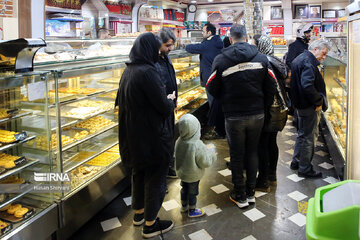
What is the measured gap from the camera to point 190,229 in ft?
9.79

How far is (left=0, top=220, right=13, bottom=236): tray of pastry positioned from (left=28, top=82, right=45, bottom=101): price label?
2.94ft

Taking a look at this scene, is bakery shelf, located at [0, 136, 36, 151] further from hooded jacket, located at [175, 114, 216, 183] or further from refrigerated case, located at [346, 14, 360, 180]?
refrigerated case, located at [346, 14, 360, 180]

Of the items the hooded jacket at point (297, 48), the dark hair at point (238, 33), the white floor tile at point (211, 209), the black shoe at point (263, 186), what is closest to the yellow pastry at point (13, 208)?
the white floor tile at point (211, 209)

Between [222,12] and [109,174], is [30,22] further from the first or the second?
[222,12]

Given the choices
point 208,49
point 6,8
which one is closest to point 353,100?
point 208,49

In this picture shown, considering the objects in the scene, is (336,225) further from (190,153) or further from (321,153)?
A: (321,153)

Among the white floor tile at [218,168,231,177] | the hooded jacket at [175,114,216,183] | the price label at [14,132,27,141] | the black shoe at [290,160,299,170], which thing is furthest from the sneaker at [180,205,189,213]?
the black shoe at [290,160,299,170]

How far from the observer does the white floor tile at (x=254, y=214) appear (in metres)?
3.19

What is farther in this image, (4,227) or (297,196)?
(297,196)

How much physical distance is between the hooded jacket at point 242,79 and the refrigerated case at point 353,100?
2.93 feet

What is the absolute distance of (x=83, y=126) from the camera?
337cm

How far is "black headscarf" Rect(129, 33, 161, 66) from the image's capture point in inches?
99.2

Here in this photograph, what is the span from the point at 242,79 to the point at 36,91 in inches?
72.2

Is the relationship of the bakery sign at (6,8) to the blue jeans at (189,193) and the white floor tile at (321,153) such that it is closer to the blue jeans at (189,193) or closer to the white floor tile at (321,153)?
the blue jeans at (189,193)
